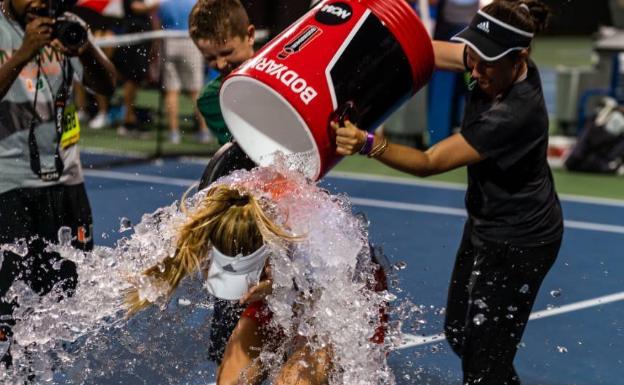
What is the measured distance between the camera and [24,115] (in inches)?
202

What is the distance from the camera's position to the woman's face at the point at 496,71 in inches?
172

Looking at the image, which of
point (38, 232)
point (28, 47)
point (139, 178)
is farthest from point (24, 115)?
point (139, 178)

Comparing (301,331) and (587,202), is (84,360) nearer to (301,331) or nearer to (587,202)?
(301,331)

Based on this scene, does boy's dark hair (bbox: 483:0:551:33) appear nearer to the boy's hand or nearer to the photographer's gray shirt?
the boy's hand

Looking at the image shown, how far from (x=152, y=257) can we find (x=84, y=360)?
4.29 ft

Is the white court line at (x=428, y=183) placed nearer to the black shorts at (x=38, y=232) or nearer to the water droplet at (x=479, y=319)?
the black shorts at (x=38, y=232)

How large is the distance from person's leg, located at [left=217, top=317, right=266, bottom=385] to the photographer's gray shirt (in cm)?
151

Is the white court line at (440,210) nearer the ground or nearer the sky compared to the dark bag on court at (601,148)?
nearer the sky

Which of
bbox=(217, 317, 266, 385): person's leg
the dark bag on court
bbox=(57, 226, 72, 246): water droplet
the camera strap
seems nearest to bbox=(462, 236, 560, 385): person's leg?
bbox=(217, 317, 266, 385): person's leg

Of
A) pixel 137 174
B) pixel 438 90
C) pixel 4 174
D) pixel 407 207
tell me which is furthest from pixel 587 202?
pixel 4 174

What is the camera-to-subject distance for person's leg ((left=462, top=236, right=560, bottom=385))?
4.57m

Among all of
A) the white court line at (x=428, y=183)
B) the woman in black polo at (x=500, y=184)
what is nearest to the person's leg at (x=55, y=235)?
the woman in black polo at (x=500, y=184)

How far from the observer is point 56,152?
514 centimetres

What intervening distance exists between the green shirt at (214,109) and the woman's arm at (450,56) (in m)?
1.05
